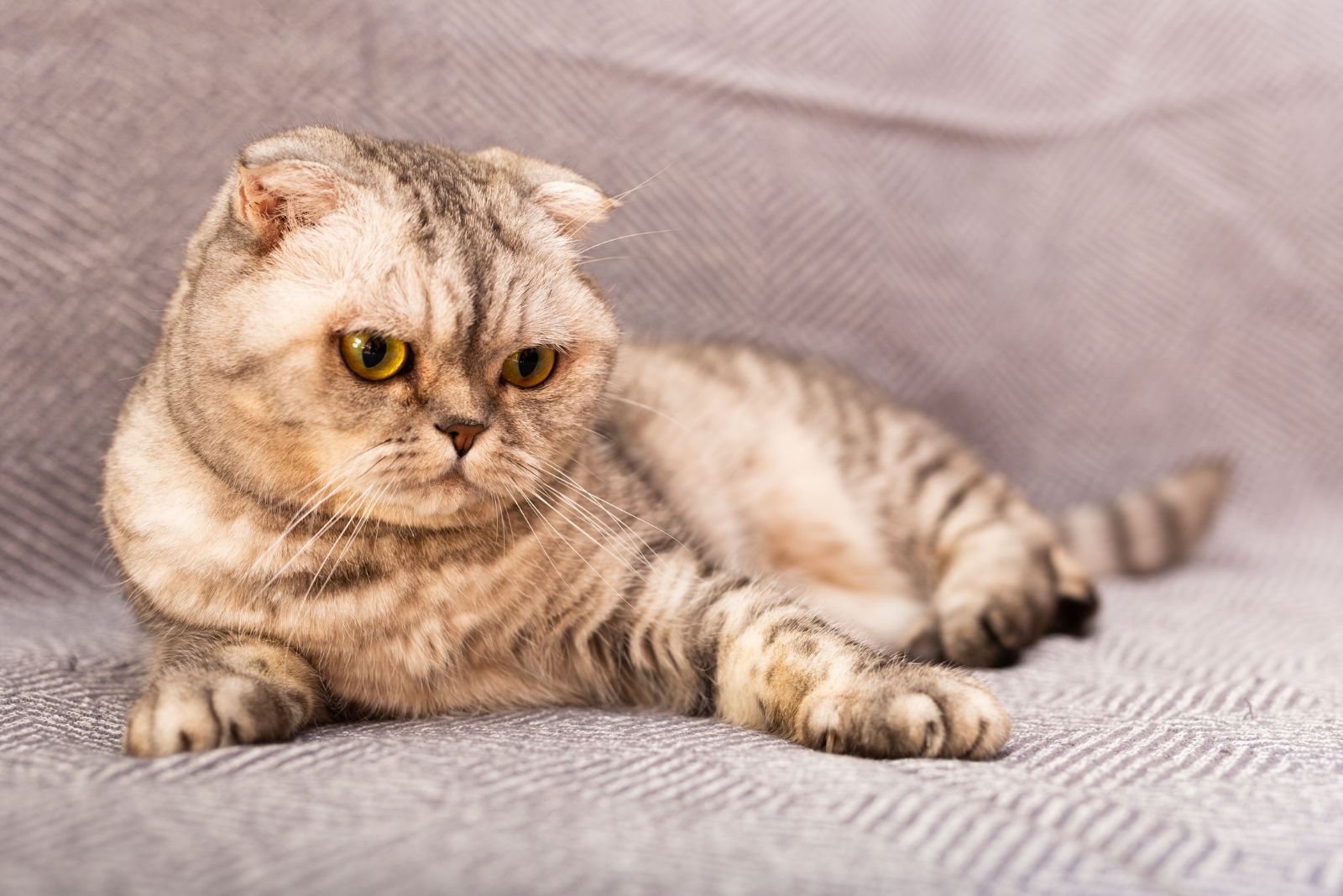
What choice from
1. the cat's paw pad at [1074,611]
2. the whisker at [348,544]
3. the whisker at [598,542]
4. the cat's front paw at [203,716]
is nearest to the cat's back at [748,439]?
the whisker at [598,542]

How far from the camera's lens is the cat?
3.04ft

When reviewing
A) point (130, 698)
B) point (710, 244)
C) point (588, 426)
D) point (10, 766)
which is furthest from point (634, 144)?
point (10, 766)

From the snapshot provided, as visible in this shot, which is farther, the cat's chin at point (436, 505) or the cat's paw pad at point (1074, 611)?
the cat's paw pad at point (1074, 611)

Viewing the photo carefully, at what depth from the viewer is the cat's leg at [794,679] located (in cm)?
91

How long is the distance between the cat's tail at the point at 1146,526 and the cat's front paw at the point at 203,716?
126cm

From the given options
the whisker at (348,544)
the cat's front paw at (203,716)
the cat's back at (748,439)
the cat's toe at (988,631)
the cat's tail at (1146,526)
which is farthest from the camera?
the cat's tail at (1146,526)

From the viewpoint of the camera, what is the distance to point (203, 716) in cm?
88

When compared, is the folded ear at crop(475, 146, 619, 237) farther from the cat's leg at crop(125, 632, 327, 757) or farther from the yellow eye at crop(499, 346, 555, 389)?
the cat's leg at crop(125, 632, 327, 757)

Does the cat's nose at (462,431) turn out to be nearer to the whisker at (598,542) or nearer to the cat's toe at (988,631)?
the whisker at (598,542)

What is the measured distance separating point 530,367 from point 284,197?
246mm

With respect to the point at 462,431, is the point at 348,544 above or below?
below

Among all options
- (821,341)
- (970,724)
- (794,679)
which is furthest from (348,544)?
(821,341)

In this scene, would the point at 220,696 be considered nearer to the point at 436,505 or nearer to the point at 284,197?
the point at 436,505

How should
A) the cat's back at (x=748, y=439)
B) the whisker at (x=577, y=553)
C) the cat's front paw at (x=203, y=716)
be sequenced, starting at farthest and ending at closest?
the cat's back at (x=748, y=439), the whisker at (x=577, y=553), the cat's front paw at (x=203, y=716)
